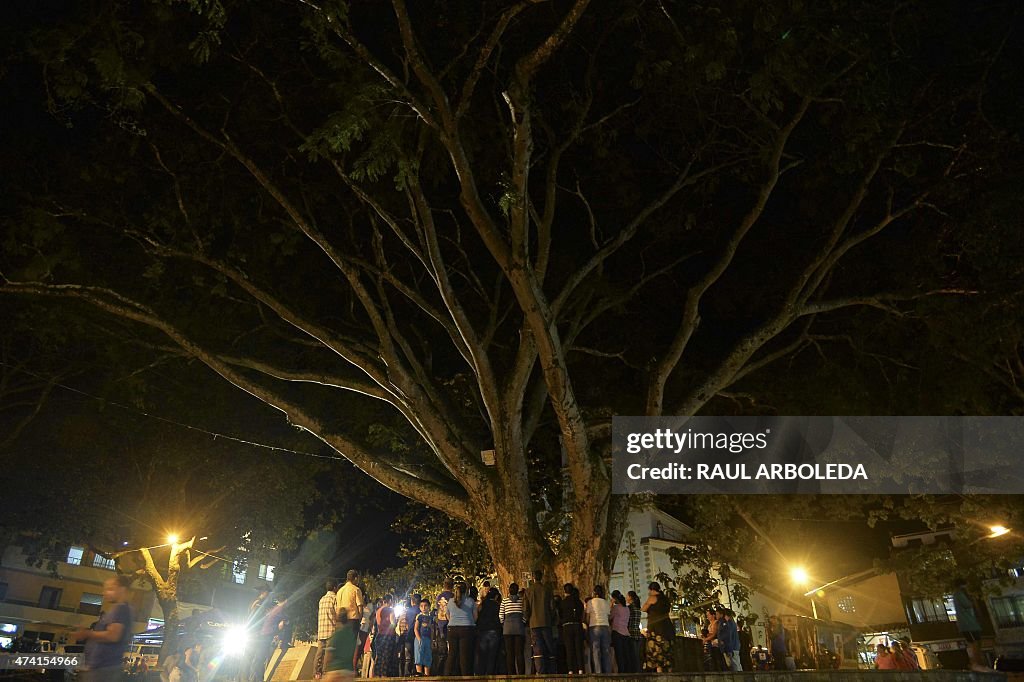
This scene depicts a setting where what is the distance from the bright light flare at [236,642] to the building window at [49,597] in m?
31.6

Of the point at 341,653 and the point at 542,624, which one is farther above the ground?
the point at 542,624

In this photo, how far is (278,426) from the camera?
20000mm

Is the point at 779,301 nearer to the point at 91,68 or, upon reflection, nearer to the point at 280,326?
the point at 280,326

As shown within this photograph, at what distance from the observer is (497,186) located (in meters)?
12.3

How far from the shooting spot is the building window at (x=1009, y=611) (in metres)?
28.7

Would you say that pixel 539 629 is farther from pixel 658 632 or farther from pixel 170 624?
pixel 170 624

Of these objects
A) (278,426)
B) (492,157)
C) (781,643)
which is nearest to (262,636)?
(278,426)

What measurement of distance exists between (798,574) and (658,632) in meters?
16.6

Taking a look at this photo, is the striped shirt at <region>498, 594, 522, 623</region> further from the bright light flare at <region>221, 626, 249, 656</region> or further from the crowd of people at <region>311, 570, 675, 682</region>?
the bright light flare at <region>221, 626, 249, 656</region>

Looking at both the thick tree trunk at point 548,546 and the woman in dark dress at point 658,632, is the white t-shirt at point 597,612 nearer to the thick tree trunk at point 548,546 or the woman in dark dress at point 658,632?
the thick tree trunk at point 548,546

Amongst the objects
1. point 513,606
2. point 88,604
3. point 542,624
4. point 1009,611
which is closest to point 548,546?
point 513,606

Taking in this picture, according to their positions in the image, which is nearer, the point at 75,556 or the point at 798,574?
the point at 798,574

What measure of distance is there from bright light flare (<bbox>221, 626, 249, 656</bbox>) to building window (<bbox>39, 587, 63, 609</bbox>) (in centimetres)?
3165

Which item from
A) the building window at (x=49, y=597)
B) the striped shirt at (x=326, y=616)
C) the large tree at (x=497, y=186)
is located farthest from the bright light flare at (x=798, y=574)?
the building window at (x=49, y=597)
